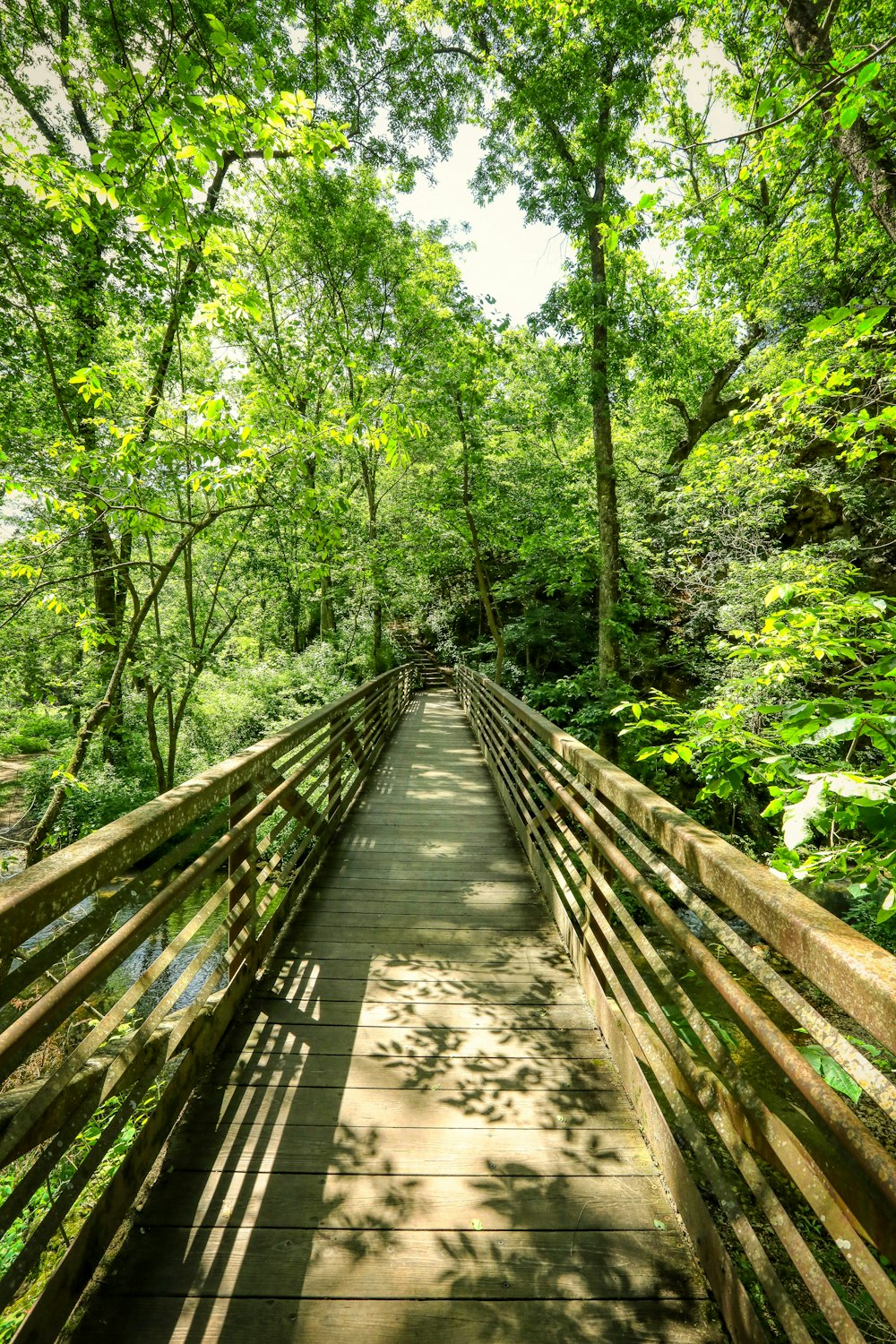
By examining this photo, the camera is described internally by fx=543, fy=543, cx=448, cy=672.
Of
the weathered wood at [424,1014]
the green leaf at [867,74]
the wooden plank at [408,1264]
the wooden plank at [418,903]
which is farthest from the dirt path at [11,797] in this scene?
the green leaf at [867,74]

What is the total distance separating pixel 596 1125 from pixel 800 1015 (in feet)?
4.60

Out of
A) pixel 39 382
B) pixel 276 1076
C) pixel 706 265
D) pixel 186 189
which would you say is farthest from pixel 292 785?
pixel 706 265

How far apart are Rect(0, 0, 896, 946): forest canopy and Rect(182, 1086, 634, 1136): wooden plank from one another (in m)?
1.24

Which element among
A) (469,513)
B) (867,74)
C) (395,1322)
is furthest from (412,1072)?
(469,513)

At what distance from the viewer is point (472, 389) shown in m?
12.6

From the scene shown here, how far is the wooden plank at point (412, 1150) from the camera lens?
1.89 metres

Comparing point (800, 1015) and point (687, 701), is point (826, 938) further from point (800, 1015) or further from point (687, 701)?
point (687, 701)

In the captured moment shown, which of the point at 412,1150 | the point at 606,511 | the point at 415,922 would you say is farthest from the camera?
the point at 606,511

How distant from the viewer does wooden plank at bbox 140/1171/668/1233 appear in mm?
1704

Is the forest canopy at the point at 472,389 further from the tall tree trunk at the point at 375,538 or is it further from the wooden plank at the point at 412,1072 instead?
the wooden plank at the point at 412,1072

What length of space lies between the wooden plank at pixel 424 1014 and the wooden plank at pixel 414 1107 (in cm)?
38

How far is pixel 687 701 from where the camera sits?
450 inches

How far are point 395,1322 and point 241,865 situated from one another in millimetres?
1727

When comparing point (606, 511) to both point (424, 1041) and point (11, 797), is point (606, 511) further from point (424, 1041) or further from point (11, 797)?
point (11, 797)
